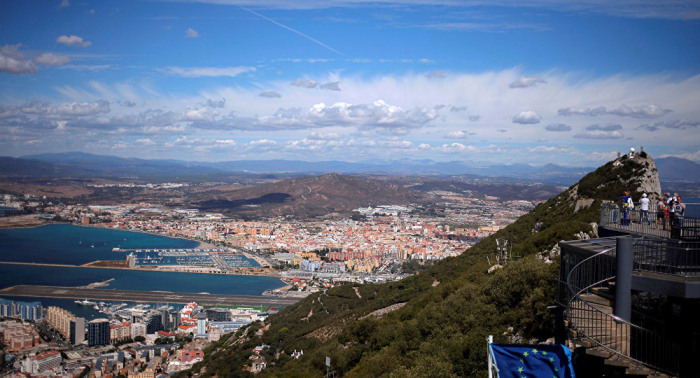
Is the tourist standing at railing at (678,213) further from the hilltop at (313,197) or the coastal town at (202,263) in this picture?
the hilltop at (313,197)

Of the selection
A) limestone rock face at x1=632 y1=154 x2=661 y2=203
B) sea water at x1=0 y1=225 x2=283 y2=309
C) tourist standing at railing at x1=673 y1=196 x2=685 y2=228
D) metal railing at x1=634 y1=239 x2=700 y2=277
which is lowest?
sea water at x1=0 y1=225 x2=283 y2=309

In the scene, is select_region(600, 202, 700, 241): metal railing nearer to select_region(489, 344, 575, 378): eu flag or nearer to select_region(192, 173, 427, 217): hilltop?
select_region(489, 344, 575, 378): eu flag

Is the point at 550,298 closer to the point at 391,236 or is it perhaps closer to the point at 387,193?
the point at 391,236

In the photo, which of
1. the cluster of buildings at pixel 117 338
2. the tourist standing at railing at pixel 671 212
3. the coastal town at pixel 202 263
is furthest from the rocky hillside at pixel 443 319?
the cluster of buildings at pixel 117 338

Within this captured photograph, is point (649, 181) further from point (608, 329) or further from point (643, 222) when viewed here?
point (608, 329)

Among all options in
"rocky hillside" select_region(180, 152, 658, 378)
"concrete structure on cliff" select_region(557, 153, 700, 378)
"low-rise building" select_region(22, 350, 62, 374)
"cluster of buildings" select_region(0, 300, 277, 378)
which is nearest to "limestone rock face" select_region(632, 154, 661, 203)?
"rocky hillside" select_region(180, 152, 658, 378)
